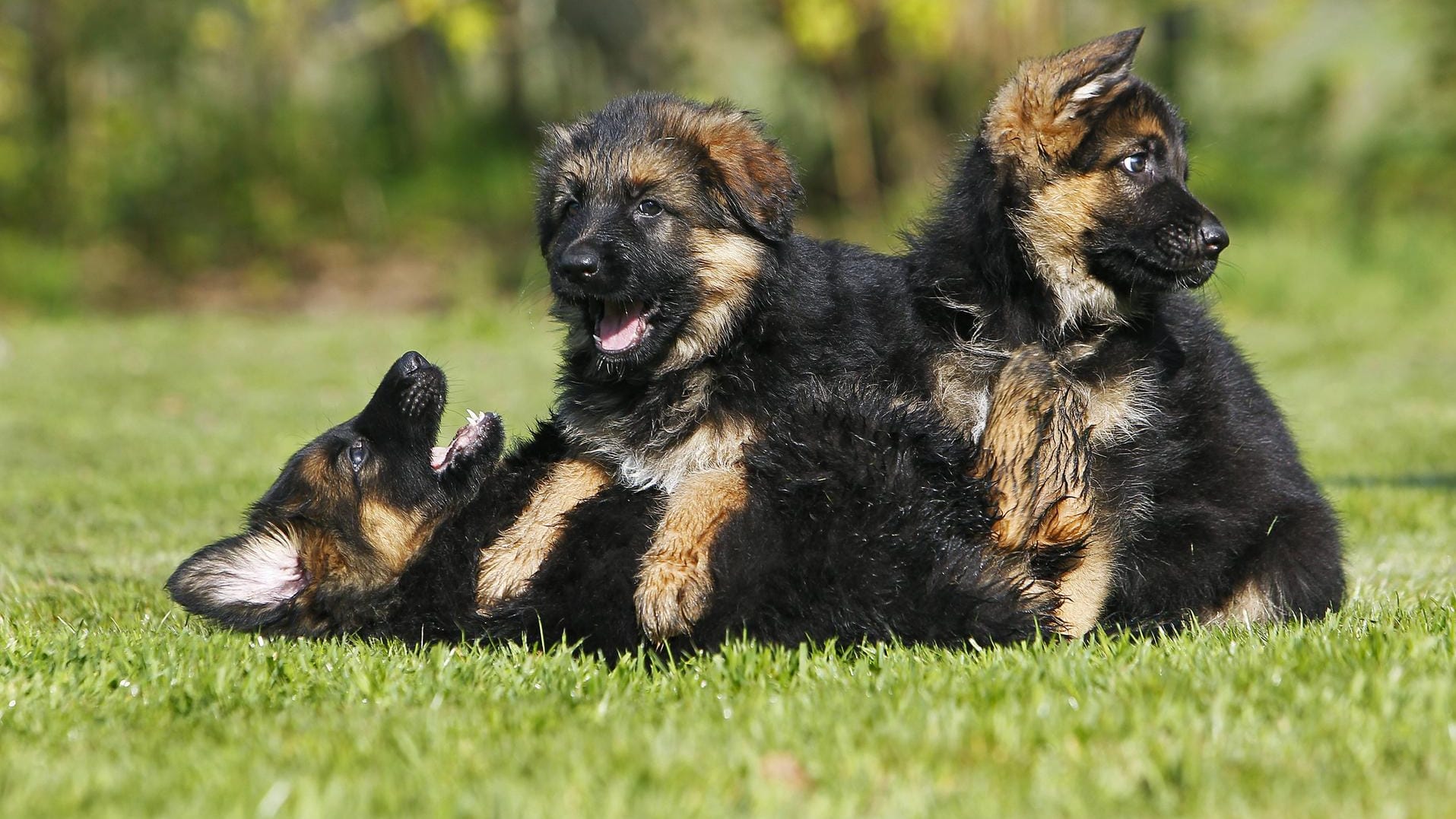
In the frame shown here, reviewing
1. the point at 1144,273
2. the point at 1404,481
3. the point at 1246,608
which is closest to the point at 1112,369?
the point at 1144,273

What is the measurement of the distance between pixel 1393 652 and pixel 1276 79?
51.2ft

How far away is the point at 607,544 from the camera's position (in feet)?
13.8

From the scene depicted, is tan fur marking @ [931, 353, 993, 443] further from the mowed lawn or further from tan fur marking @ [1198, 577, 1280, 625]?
tan fur marking @ [1198, 577, 1280, 625]

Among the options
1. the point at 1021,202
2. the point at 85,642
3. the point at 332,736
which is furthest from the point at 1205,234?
the point at 85,642

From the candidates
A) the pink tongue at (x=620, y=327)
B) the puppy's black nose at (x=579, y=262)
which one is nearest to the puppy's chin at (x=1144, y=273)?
the pink tongue at (x=620, y=327)

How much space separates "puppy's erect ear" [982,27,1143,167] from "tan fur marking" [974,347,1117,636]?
845mm

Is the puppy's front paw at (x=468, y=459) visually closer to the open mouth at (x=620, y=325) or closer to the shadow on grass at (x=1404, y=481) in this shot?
the open mouth at (x=620, y=325)

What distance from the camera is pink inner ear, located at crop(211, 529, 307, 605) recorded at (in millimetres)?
4274

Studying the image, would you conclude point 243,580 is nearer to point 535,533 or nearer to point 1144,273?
point 535,533

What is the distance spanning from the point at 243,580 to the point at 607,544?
1.12 meters

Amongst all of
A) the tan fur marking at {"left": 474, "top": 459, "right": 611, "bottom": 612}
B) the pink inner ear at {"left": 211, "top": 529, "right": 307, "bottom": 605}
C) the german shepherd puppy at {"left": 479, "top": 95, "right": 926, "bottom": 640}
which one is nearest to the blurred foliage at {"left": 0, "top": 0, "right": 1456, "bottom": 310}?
the german shepherd puppy at {"left": 479, "top": 95, "right": 926, "bottom": 640}

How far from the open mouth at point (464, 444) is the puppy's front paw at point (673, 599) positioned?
1.11 m

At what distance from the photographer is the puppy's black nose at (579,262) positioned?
14.1 ft

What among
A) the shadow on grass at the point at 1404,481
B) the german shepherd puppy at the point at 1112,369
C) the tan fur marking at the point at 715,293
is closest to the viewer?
the german shepherd puppy at the point at 1112,369
